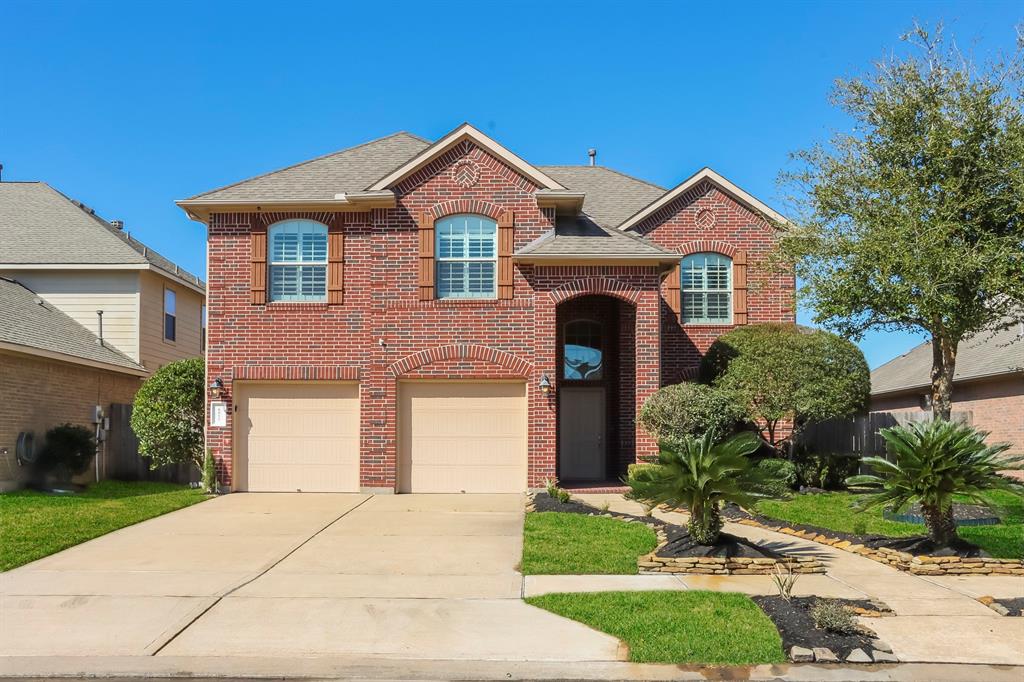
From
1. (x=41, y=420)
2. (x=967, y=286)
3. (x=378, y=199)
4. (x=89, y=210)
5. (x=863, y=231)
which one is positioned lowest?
(x=41, y=420)

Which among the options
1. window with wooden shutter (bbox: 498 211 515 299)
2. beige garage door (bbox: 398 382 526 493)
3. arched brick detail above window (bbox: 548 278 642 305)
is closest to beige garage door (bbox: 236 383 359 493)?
beige garage door (bbox: 398 382 526 493)

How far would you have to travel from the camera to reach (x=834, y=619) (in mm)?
7469

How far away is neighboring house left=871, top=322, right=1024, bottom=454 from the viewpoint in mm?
20734

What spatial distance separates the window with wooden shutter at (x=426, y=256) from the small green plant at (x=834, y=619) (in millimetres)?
11289

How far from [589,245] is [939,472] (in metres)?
8.87

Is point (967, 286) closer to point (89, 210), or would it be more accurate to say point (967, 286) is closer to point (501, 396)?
point (501, 396)

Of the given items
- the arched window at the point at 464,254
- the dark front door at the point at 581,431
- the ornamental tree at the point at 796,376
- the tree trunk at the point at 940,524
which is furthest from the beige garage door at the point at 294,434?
the tree trunk at the point at 940,524

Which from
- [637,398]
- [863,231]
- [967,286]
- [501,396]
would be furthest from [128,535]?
[967,286]

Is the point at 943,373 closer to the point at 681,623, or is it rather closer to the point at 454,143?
the point at 681,623

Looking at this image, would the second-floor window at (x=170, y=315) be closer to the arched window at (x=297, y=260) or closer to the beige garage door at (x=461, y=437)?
the arched window at (x=297, y=260)

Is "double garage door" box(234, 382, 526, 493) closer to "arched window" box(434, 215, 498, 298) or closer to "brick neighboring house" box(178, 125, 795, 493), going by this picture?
"brick neighboring house" box(178, 125, 795, 493)

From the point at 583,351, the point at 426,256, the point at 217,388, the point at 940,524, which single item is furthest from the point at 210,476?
the point at 940,524

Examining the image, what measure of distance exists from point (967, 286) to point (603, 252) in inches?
257

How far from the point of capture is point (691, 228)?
68.0ft
